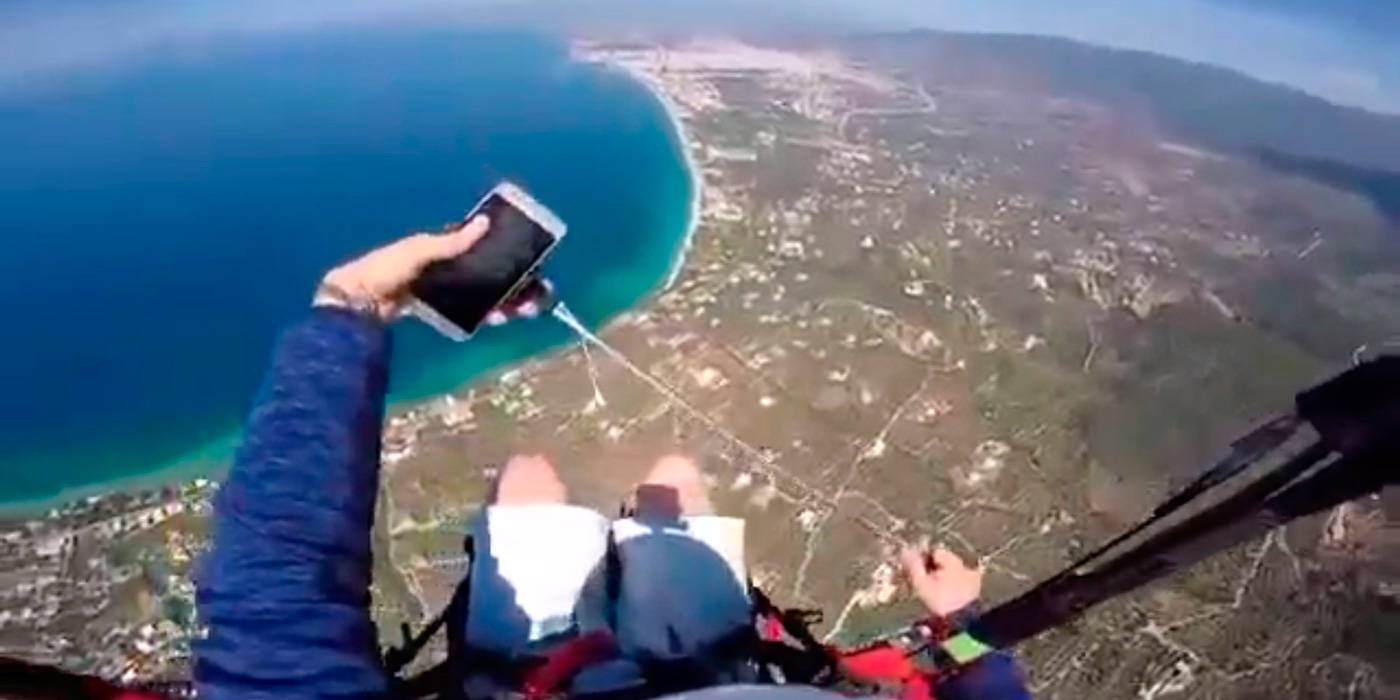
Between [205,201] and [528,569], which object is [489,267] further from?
[205,201]

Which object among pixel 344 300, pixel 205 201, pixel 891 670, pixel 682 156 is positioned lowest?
pixel 891 670

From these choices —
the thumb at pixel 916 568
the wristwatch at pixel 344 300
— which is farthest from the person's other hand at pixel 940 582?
the wristwatch at pixel 344 300

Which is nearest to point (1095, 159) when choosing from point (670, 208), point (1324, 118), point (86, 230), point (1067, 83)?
point (1067, 83)

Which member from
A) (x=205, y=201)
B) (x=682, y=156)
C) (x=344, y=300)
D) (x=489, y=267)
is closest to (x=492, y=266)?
(x=489, y=267)

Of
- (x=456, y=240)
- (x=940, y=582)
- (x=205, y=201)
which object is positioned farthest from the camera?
(x=205, y=201)

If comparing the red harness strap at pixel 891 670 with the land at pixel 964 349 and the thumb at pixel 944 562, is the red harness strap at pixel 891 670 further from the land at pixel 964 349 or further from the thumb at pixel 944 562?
the land at pixel 964 349

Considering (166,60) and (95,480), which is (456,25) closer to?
(166,60)
